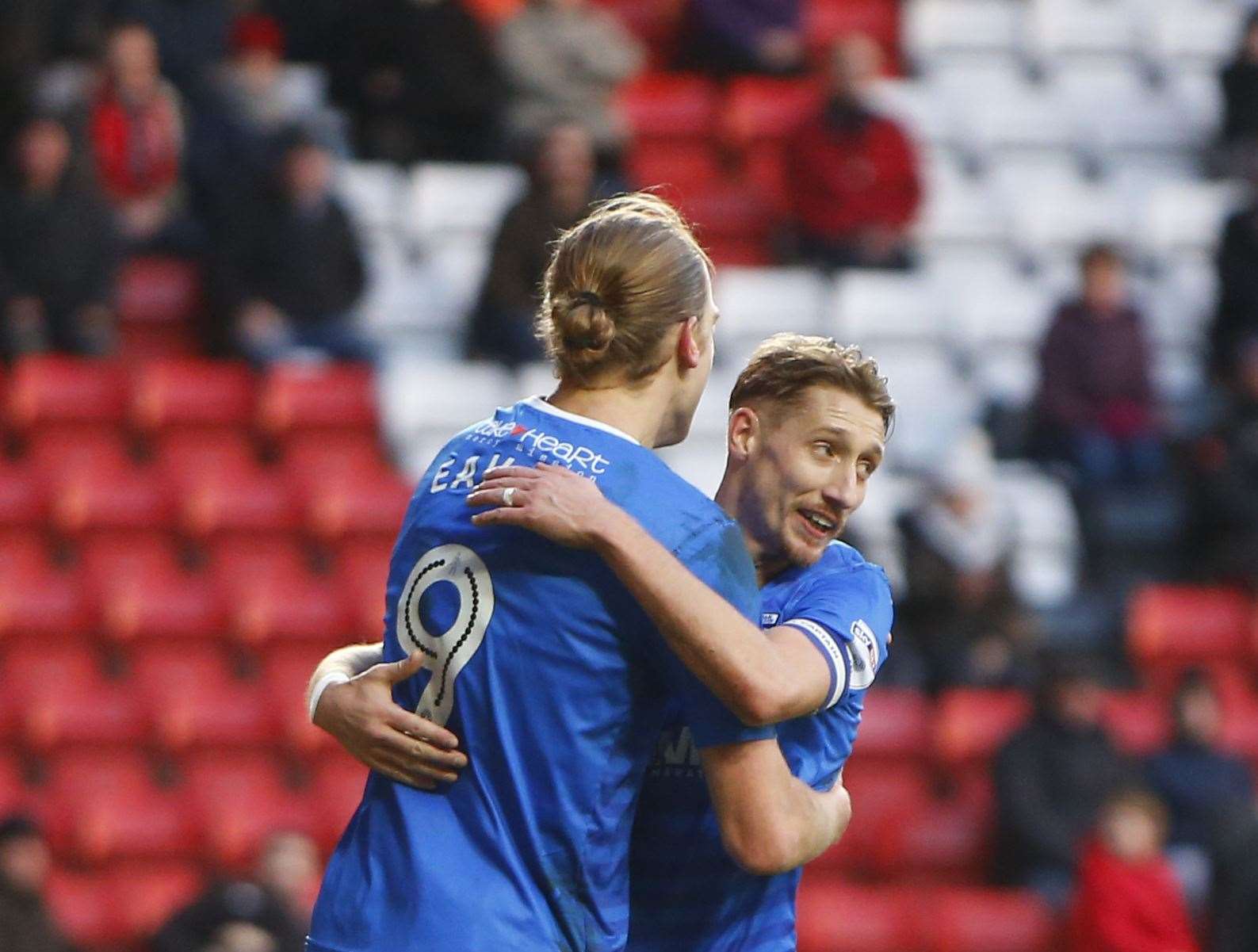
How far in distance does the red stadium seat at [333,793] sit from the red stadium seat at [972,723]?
2.17 m

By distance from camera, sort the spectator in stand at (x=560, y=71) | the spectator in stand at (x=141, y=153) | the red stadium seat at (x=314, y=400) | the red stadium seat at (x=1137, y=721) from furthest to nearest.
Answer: the spectator in stand at (x=560, y=71)
the spectator in stand at (x=141, y=153)
the red stadium seat at (x=314, y=400)
the red stadium seat at (x=1137, y=721)

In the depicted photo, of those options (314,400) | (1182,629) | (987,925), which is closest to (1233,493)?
(1182,629)

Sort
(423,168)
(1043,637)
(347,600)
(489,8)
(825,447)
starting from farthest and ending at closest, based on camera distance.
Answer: (489,8) < (423,168) < (1043,637) < (347,600) < (825,447)

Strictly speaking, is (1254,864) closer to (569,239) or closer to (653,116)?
(653,116)

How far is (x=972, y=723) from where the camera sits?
8.60 metres

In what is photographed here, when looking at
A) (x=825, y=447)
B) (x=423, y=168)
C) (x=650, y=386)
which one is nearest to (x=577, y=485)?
(x=650, y=386)

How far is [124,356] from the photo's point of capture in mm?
9258

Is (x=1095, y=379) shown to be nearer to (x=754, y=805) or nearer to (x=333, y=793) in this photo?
(x=333, y=793)

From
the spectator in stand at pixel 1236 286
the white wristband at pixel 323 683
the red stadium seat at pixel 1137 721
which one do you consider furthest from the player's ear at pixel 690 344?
the spectator in stand at pixel 1236 286

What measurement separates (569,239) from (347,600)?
562 centimetres

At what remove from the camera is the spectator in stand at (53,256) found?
8.84 m

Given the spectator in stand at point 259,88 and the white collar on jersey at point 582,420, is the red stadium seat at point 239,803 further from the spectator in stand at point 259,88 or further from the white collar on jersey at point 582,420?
the white collar on jersey at point 582,420

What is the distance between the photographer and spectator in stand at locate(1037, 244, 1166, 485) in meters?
9.59

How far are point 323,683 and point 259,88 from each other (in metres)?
Answer: 6.63
